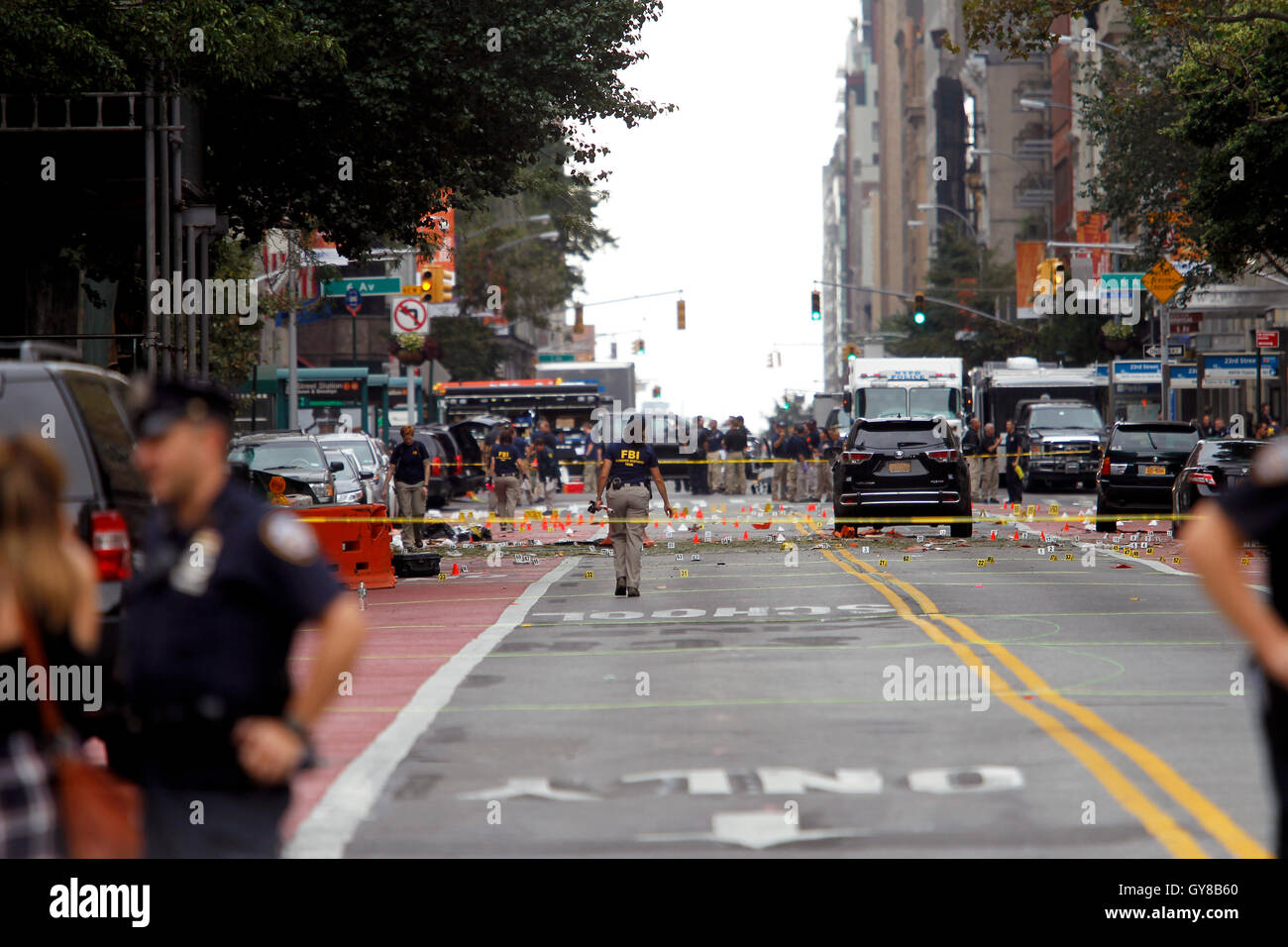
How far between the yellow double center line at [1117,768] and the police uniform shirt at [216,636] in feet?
12.6

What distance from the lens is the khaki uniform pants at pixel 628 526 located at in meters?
18.8

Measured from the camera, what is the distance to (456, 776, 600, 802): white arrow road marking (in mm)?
8367

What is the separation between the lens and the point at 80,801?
454cm

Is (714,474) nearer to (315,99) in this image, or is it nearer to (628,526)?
(315,99)

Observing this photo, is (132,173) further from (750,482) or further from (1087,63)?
(1087,63)

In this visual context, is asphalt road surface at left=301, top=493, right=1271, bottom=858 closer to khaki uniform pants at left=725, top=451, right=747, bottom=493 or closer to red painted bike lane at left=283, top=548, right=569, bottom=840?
red painted bike lane at left=283, top=548, right=569, bottom=840

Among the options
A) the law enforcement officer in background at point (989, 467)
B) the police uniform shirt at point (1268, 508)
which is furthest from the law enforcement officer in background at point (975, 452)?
the police uniform shirt at point (1268, 508)

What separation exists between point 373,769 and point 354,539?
469 inches

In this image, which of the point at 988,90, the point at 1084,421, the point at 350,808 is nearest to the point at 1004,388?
the point at 1084,421

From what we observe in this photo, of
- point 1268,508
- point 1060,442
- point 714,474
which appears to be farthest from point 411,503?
point 714,474

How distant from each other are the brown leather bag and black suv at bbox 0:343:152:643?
3638 mm

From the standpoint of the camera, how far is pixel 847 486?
2828 cm
